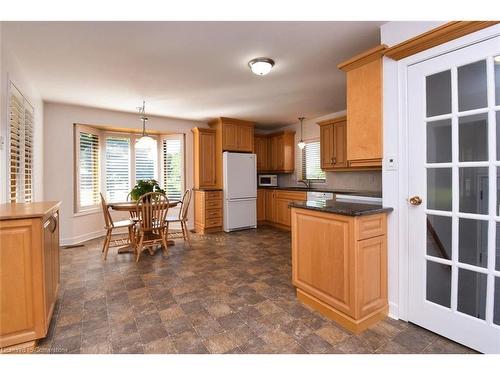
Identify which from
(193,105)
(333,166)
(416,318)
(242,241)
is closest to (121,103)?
(193,105)

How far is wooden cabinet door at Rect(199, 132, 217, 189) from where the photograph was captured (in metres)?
5.28

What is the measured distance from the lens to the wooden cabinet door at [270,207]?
18.9ft

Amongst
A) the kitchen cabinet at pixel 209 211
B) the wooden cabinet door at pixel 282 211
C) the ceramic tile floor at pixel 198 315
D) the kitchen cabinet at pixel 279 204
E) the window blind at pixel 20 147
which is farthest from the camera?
the wooden cabinet door at pixel 282 211

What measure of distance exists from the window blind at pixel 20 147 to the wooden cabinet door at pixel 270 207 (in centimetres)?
428

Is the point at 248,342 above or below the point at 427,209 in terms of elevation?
below

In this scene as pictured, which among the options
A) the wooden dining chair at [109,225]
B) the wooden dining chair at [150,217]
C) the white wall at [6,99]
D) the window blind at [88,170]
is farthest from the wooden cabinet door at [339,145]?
the window blind at [88,170]

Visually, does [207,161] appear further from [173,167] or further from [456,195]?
[456,195]

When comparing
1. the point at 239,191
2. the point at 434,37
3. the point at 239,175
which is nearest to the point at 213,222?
the point at 239,191

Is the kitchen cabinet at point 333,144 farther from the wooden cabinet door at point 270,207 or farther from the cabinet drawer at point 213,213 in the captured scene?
the cabinet drawer at point 213,213

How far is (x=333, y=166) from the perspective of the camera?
4.56m

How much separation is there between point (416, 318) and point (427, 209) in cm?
83

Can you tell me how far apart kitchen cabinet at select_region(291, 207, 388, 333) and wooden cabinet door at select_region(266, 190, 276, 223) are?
3.54 m

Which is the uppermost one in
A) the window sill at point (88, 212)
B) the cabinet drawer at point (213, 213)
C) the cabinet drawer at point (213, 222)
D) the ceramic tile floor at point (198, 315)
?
the window sill at point (88, 212)
